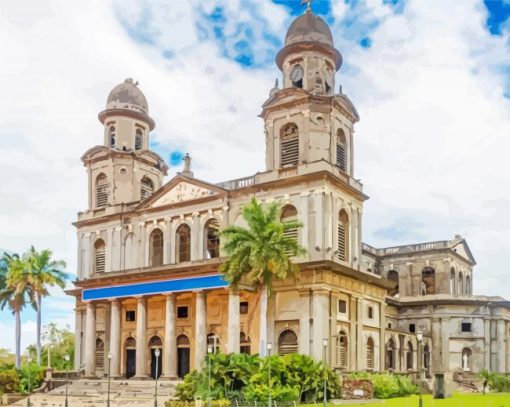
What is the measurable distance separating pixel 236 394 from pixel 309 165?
1612 centimetres

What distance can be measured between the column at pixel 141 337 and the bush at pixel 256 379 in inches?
549

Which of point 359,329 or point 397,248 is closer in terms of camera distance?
point 359,329

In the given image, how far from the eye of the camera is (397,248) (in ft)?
218

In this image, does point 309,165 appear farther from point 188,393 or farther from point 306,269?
point 188,393

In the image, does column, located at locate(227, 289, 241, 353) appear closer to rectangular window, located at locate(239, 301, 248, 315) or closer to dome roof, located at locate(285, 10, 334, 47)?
rectangular window, located at locate(239, 301, 248, 315)

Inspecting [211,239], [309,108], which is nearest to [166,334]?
[211,239]

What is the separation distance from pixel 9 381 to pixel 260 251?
2059cm

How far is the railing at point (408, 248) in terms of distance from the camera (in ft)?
212

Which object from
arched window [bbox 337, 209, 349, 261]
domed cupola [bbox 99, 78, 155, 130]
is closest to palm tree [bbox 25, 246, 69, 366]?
domed cupola [bbox 99, 78, 155, 130]

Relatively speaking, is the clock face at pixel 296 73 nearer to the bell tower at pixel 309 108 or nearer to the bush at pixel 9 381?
the bell tower at pixel 309 108

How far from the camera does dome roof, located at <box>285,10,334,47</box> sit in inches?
1943

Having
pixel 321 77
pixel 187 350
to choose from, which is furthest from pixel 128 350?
pixel 321 77

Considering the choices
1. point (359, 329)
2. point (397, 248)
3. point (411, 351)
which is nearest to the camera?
point (359, 329)

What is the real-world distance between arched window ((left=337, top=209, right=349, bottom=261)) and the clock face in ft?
32.1
